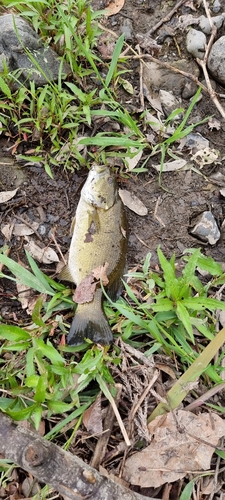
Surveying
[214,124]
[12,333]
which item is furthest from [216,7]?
[12,333]

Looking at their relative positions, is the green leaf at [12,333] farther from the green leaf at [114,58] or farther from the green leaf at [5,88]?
the green leaf at [114,58]

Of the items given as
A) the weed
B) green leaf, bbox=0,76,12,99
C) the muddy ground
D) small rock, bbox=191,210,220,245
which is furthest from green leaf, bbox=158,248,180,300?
green leaf, bbox=0,76,12,99

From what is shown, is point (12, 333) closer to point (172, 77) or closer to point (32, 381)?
point (32, 381)

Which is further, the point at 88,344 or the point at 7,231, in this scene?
the point at 7,231

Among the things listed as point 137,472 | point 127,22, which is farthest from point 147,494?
point 127,22

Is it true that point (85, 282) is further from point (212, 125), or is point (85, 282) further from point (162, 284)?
point (212, 125)

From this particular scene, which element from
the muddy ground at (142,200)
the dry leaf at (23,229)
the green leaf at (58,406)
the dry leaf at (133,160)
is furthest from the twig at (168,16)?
the green leaf at (58,406)
